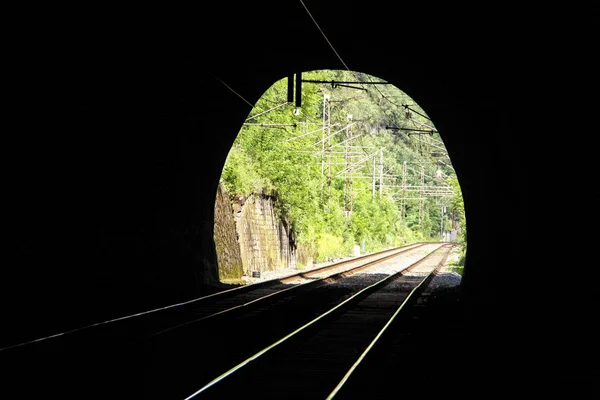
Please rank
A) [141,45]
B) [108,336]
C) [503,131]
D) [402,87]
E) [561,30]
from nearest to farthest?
[561,30] → [108,336] → [141,45] → [503,131] → [402,87]

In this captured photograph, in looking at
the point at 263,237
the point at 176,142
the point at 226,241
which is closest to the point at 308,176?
the point at 263,237

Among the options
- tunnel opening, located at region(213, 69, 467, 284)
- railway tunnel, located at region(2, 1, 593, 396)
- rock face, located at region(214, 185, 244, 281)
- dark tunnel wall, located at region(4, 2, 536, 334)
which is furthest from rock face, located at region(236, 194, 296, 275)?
dark tunnel wall, located at region(4, 2, 536, 334)

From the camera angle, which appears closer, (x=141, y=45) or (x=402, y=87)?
(x=141, y=45)

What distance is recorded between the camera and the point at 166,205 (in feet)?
48.9

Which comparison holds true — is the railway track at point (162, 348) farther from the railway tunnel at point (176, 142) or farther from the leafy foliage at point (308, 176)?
the leafy foliage at point (308, 176)

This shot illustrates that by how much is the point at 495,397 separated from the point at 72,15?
20.0 feet

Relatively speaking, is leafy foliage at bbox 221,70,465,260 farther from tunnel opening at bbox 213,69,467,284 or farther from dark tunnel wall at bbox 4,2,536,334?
dark tunnel wall at bbox 4,2,536,334

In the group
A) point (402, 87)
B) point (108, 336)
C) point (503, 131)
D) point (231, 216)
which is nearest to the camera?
point (108, 336)

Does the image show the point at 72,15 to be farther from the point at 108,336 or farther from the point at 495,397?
the point at 495,397

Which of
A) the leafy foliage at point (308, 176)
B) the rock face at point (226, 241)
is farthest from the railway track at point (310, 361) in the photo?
the rock face at point (226, 241)

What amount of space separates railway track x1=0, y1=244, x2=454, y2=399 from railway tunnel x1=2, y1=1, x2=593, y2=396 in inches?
29.4

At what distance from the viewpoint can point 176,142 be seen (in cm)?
1455

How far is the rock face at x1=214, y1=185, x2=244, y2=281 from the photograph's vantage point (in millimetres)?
21000

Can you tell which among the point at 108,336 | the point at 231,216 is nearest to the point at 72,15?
the point at 108,336
